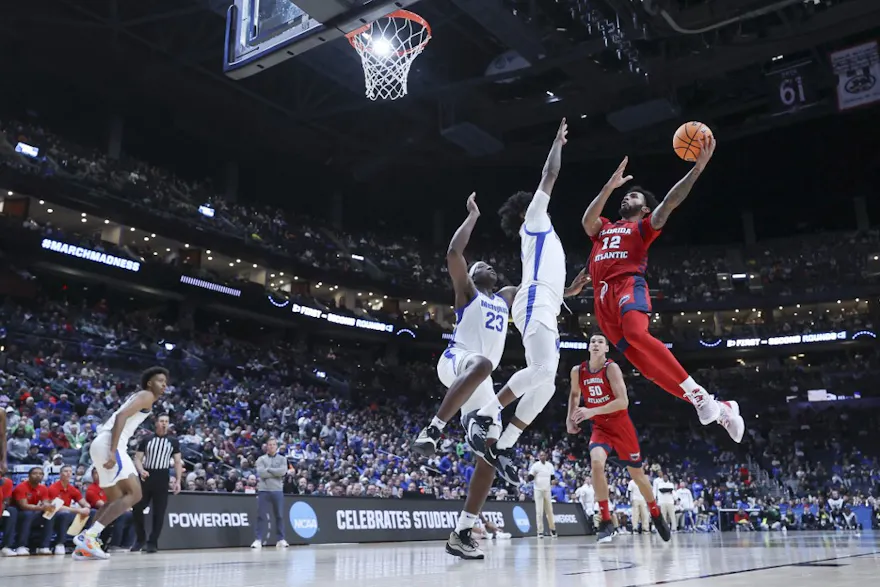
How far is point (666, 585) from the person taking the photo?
352 cm

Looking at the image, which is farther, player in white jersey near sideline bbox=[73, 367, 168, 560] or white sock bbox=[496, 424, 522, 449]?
player in white jersey near sideline bbox=[73, 367, 168, 560]

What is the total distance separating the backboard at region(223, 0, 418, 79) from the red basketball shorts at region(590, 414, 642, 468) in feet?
17.7

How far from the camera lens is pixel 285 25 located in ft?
28.1

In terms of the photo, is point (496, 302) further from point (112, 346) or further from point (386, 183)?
point (386, 183)

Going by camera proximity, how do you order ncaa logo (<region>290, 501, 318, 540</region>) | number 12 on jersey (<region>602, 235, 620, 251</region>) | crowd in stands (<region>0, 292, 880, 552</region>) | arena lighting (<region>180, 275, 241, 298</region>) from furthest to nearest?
arena lighting (<region>180, 275, 241, 298</region>) → crowd in stands (<region>0, 292, 880, 552</region>) → ncaa logo (<region>290, 501, 318, 540</region>) → number 12 on jersey (<region>602, 235, 620, 251</region>)

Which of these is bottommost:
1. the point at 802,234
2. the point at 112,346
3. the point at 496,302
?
the point at 496,302

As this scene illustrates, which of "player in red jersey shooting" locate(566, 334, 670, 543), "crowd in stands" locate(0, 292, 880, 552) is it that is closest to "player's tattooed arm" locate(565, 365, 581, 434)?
"player in red jersey shooting" locate(566, 334, 670, 543)

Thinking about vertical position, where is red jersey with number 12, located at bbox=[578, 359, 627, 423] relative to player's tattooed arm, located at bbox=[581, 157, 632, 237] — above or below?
below

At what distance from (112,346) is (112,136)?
13779mm

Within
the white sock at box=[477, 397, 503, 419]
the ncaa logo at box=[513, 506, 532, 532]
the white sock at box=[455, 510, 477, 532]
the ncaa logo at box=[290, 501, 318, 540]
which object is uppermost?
the white sock at box=[477, 397, 503, 419]

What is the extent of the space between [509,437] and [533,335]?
813 millimetres

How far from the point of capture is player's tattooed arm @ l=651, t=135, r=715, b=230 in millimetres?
5777

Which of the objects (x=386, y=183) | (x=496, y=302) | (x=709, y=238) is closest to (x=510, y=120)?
(x=386, y=183)

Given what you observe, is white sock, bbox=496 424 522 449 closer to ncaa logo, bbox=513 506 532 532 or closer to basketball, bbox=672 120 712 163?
basketball, bbox=672 120 712 163
